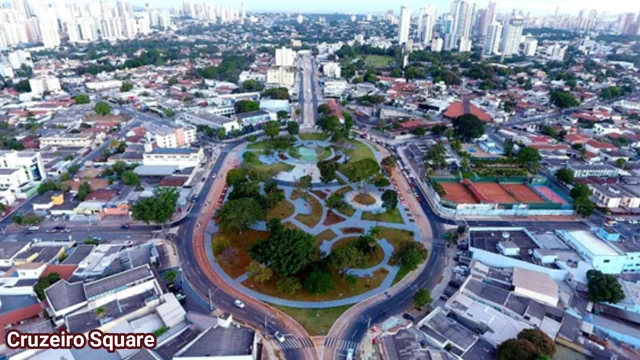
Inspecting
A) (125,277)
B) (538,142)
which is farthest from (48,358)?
(538,142)

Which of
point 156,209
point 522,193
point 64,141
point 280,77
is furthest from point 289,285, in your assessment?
point 280,77

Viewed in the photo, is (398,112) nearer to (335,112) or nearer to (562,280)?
(335,112)

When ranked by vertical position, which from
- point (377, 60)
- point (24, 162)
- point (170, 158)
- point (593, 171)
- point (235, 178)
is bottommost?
point (593, 171)

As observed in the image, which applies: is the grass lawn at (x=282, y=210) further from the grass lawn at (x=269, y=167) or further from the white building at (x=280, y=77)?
the white building at (x=280, y=77)

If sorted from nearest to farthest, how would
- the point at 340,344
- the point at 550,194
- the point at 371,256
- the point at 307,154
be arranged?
the point at 340,344 < the point at 371,256 < the point at 550,194 < the point at 307,154

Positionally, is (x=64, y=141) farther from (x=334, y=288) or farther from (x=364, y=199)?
(x=334, y=288)

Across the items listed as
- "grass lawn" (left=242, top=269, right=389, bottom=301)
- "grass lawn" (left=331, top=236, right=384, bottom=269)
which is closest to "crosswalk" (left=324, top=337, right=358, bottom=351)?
"grass lawn" (left=242, top=269, right=389, bottom=301)

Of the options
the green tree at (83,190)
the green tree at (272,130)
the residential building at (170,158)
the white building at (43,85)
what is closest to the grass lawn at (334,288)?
the green tree at (83,190)
